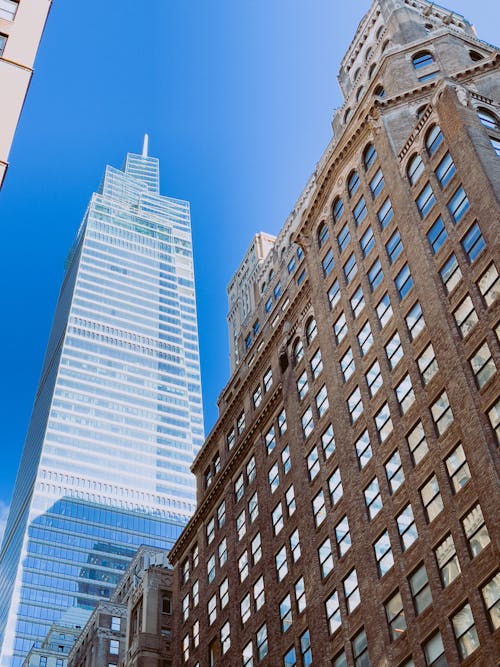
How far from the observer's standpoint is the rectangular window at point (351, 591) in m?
44.6

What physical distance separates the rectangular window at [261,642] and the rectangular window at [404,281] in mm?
21103

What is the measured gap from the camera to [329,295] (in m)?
59.1

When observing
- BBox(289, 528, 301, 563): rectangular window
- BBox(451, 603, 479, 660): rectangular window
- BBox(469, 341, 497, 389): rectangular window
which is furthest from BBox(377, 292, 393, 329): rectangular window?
BBox(451, 603, 479, 660): rectangular window

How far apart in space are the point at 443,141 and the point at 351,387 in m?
14.8

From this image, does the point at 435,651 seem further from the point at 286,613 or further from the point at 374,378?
the point at 374,378

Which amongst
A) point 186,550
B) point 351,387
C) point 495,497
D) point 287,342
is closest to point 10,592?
point 186,550

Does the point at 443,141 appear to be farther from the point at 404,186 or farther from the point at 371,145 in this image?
the point at 371,145

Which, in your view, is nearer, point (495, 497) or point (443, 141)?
point (495, 497)

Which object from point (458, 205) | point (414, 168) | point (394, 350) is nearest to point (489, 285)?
point (458, 205)

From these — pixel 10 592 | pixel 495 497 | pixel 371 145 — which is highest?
pixel 10 592

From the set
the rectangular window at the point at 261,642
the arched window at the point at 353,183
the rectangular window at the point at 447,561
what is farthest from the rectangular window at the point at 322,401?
the rectangular window at the point at 447,561

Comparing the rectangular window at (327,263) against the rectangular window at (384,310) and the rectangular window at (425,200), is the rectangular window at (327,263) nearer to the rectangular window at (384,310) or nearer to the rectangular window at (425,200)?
the rectangular window at (384,310)

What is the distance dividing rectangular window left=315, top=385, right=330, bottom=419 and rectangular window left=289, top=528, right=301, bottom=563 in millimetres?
7191

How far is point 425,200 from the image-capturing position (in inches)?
2005
